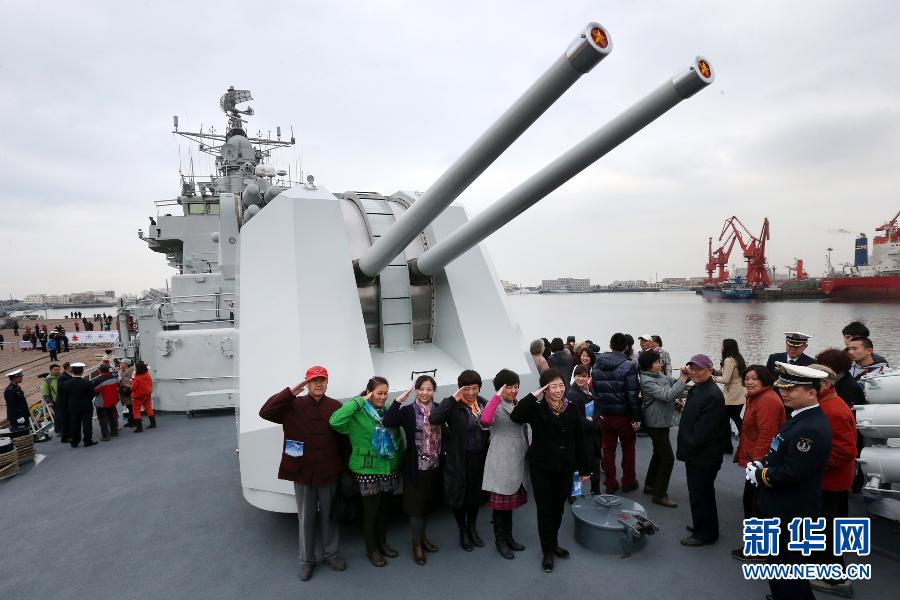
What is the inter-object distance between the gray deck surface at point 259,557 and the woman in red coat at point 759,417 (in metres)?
0.63

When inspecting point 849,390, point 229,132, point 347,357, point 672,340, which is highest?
point 229,132

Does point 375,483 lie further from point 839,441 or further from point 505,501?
point 839,441

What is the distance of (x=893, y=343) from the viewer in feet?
65.8

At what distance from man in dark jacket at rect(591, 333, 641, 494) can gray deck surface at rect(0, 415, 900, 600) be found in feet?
0.89

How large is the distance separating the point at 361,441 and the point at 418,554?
84cm

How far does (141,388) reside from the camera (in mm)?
6504

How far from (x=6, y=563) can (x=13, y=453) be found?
91.8 inches

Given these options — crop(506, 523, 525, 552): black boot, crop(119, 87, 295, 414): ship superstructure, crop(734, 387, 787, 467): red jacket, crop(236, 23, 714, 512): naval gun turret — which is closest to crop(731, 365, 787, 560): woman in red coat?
crop(734, 387, 787, 467): red jacket

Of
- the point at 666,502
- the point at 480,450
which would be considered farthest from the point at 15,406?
the point at 666,502

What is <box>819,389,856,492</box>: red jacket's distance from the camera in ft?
8.18

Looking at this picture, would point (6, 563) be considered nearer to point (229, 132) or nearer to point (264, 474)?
point (264, 474)

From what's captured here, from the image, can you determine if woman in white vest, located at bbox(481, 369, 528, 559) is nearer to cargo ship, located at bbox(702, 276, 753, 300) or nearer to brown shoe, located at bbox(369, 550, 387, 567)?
brown shoe, located at bbox(369, 550, 387, 567)

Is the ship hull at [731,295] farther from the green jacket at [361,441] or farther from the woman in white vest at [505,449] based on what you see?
the green jacket at [361,441]

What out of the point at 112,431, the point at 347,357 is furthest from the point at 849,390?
the point at 112,431
